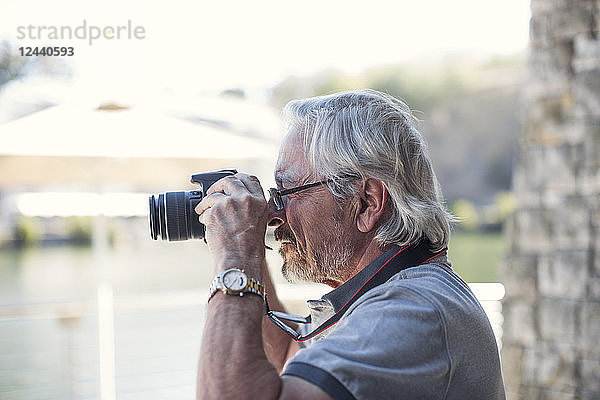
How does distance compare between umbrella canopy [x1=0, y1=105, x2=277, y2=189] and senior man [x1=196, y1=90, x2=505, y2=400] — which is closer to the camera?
senior man [x1=196, y1=90, x2=505, y2=400]

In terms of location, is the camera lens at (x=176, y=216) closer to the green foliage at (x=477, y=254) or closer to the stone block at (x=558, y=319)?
the stone block at (x=558, y=319)

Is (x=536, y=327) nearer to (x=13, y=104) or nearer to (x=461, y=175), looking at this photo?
(x=13, y=104)

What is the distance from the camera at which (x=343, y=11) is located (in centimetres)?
1288

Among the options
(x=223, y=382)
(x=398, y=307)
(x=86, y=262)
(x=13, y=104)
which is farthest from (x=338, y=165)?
(x=86, y=262)

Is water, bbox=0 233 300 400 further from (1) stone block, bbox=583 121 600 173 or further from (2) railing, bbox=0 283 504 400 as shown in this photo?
(1) stone block, bbox=583 121 600 173

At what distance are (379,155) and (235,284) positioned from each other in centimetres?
35

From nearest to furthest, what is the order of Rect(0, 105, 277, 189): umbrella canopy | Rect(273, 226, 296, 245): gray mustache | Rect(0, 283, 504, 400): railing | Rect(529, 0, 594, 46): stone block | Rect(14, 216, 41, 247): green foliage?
Rect(273, 226, 296, 245): gray mustache, Rect(529, 0, 594, 46): stone block, Rect(0, 105, 277, 189): umbrella canopy, Rect(0, 283, 504, 400): railing, Rect(14, 216, 41, 247): green foliage

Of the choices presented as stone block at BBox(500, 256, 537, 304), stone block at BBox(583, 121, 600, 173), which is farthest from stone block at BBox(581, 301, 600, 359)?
stone block at BBox(583, 121, 600, 173)

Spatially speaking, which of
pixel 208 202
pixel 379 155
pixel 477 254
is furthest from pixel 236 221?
pixel 477 254

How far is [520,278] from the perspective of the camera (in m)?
2.88

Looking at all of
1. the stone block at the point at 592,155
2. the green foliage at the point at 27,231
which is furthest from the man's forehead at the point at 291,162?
the green foliage at the point at 27,231

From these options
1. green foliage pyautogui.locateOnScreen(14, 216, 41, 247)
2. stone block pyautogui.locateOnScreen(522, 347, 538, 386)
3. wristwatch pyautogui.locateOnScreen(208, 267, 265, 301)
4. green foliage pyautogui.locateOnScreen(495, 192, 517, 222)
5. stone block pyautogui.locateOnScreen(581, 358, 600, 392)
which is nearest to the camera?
wristwatch pyautogui.locateOnScreen(208, 267, 265, 301)

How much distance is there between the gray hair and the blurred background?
0.63 ft

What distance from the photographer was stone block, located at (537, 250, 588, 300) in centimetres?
267
